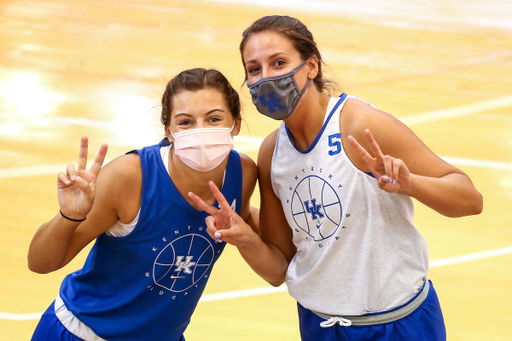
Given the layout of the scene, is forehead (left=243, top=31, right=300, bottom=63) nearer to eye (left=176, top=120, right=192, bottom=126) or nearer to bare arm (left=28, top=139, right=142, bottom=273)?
eye (left=176, top=120, right=192, bottom=126)

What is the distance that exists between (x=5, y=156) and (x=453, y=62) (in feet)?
14.9

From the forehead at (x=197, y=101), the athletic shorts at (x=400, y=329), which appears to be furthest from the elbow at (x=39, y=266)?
the athletic shorts at (x=400, y=329)

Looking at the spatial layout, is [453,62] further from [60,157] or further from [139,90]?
[60,157]

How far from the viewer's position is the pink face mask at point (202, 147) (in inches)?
82.9

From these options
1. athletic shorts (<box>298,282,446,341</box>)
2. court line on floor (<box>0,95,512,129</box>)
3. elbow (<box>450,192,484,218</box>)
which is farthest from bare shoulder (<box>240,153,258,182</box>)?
court line on floor (<box>0,95,512,129</box>)

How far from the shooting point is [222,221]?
2057 millimetres

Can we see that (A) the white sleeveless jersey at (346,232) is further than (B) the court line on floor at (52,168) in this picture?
No

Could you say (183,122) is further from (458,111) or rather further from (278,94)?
(458,111)

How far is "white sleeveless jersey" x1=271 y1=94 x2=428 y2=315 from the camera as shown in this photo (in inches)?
79.3

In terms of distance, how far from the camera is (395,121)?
6.60ft

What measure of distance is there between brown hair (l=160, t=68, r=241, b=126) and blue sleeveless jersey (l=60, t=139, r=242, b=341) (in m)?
0.18

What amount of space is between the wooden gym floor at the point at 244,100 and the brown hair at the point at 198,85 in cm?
117

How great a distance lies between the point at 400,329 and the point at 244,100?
3904 mm

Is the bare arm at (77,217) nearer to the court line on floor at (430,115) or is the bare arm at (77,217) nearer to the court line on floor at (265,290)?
the court line on floor at (265,290)
